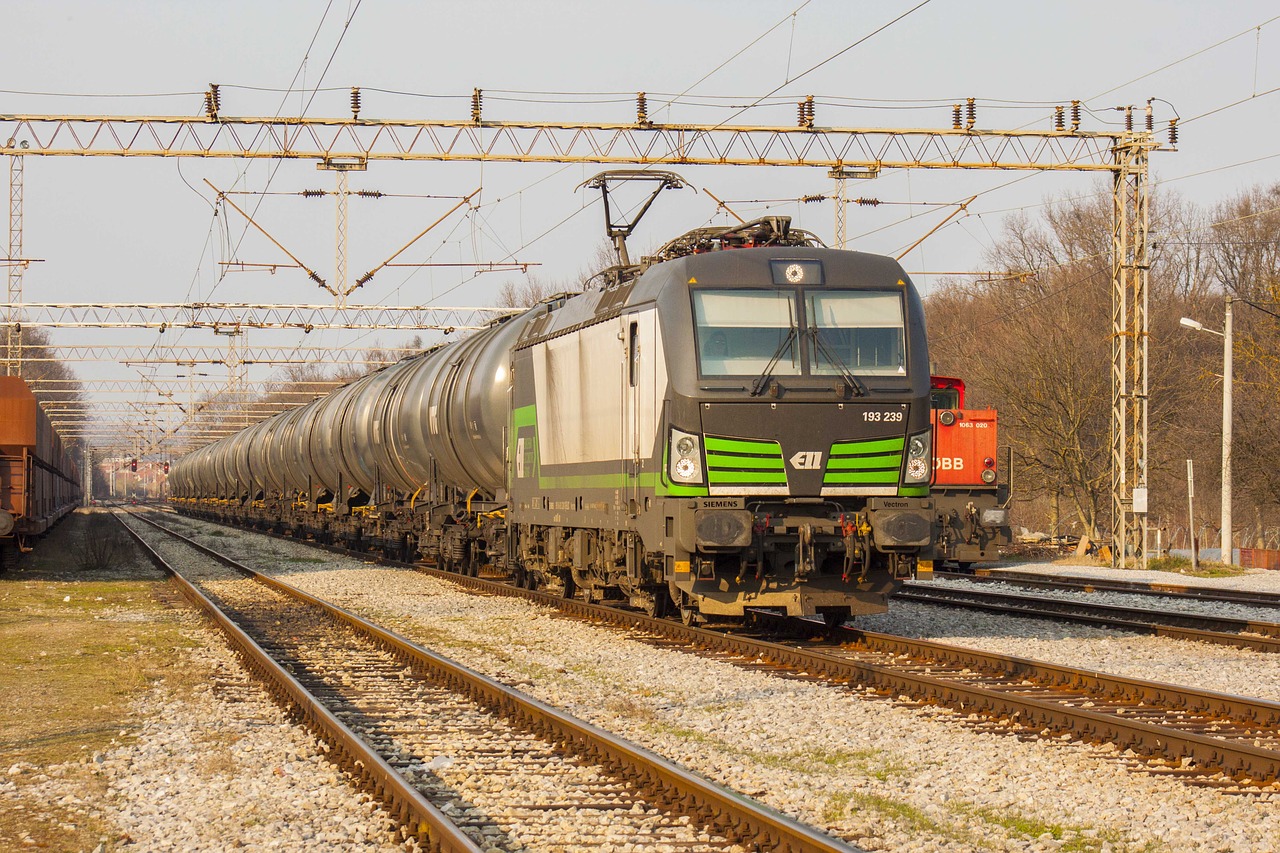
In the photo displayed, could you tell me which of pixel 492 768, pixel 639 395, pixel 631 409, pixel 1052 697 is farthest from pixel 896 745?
pixel 631 409

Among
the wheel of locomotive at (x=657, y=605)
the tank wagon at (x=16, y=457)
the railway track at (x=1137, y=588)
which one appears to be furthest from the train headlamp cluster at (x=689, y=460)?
the tank wagon at (x=16, y=457)

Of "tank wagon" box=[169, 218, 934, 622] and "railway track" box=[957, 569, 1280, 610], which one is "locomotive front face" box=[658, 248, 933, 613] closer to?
"tank wagon" box=[169, 218, 934, 622]

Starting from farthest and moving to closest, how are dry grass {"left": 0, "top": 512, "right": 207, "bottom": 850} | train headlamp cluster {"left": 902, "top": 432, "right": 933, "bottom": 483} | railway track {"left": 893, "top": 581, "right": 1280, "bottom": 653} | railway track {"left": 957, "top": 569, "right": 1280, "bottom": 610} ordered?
railway track {"left": 957, "top": 569, "right": 1280, "bottom": 610} → railway track {"left": 893, "top": 581, "right": 1280, "bottom": 653} → train headlamp cluster {"left": 902, "top": 432, "right": 933, "bottom": 483} → dry grass {"left": 0, "top": 512, "right": 207, "bottom": 850}

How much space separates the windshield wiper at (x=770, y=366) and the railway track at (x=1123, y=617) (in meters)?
5.57

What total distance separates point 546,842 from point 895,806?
6.25ft

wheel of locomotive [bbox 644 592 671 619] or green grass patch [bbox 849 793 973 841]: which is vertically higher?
wheel of locomotive [bbox 644 592 671 619]

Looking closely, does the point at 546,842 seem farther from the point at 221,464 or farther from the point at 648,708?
the point at 221,464

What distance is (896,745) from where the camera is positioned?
28.3 ft

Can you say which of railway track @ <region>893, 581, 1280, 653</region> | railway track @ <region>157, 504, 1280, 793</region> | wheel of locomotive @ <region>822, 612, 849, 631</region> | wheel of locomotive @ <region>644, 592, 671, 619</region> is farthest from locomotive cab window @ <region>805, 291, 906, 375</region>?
railway track @ <region>893, 581, 1280, 653</region>

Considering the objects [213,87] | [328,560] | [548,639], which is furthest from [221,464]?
[548,639]

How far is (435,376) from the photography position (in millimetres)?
23297

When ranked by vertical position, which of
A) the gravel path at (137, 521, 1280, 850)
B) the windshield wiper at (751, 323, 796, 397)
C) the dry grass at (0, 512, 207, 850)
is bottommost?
the dry grass at (0, 512, 207, 850)

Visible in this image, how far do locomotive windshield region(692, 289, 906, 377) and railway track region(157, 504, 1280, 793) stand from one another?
2592 mm

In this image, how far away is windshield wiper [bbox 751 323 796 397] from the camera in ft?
40.4
